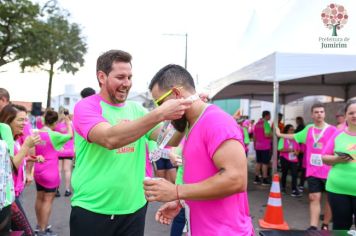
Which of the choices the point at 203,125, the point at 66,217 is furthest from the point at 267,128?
the point at 203,125

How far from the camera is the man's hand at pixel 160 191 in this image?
1692mm

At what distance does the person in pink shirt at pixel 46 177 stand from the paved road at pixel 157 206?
15.3 inches

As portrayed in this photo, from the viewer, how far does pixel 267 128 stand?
9.71 m

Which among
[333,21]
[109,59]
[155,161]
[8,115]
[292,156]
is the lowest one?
[292,156]

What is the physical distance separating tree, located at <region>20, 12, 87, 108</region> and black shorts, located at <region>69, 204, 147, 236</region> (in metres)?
24.2

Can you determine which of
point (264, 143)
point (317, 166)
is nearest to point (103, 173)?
point (317, 166)

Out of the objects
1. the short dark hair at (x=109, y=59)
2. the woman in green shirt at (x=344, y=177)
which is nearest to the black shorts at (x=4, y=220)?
the short dark hair at (x=109, y=59)

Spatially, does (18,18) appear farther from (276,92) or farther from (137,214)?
(137,214)

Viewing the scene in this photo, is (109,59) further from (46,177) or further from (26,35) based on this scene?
(26,35)

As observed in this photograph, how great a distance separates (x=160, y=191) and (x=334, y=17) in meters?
6.42

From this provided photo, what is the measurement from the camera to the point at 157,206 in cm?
709

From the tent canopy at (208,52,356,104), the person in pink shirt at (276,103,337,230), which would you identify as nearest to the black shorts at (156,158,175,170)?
the tent canopy at (208,52,356,104)

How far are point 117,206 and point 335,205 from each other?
2.50 m

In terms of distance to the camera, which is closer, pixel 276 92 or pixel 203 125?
pixel 203 125
